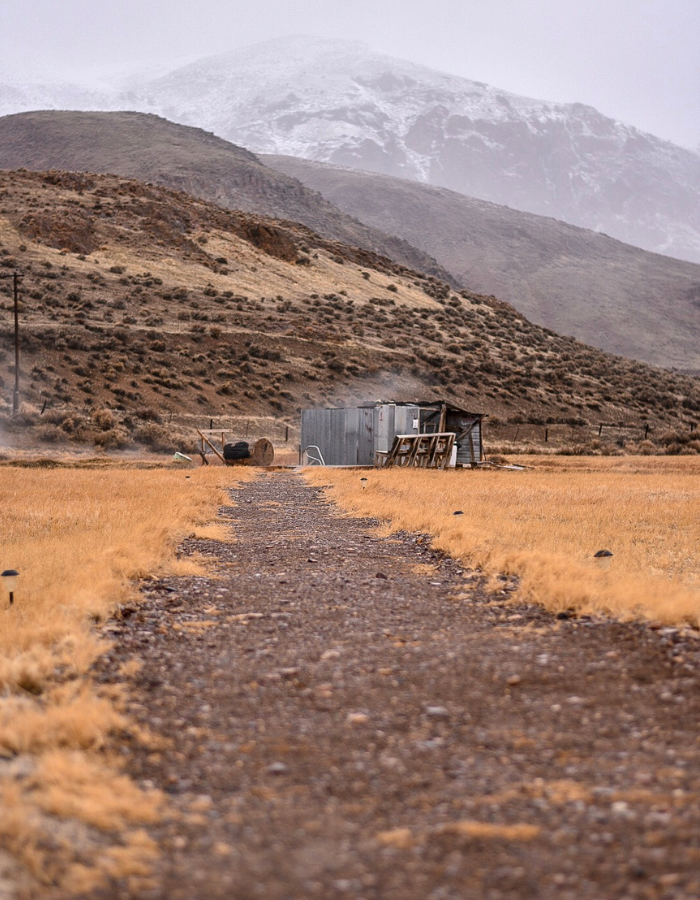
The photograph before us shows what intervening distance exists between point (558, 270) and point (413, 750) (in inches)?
6795

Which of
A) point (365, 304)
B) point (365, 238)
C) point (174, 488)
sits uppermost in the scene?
point (365, 238)

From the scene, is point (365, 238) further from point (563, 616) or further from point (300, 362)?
point (563, 616)

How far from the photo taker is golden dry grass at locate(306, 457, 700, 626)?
311 inches

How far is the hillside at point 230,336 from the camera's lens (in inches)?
2152

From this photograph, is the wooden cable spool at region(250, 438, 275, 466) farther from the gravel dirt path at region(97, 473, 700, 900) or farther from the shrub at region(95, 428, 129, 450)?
the gravel dirt path at region(97, 473, 700, 900)

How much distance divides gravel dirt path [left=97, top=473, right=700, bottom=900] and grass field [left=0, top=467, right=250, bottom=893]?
196 millimetres

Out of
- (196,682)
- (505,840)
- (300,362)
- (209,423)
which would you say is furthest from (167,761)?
(300,362)

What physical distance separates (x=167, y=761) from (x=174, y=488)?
1840 cm

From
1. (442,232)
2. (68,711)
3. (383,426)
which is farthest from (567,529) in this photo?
(442,232)

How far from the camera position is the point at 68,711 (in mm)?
4660

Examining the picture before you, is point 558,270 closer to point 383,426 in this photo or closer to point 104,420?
point 104,420

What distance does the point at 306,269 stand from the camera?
88625 millimetres

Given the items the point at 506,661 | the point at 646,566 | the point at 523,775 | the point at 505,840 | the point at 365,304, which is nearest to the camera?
the point at 505,840

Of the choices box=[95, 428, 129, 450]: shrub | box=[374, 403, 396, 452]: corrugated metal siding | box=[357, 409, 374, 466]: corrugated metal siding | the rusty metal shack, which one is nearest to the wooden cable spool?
the rusty metal shack
